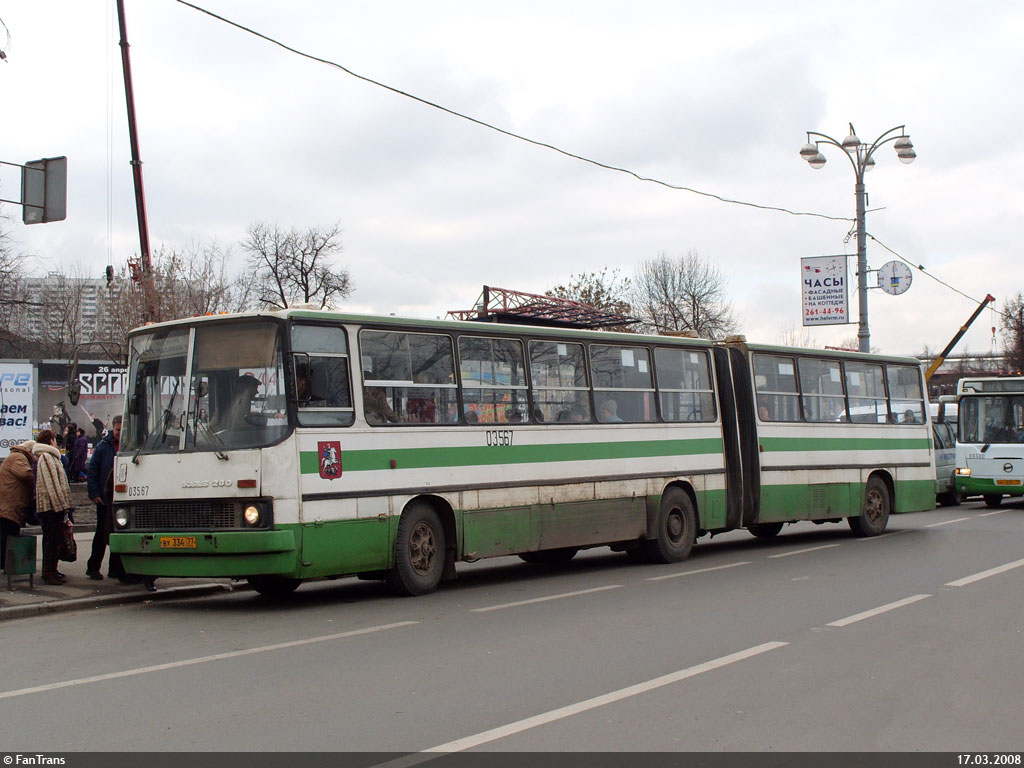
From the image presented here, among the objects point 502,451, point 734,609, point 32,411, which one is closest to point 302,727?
point 734,609

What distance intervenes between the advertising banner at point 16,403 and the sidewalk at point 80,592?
44.9ft

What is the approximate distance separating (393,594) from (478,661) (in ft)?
13.2

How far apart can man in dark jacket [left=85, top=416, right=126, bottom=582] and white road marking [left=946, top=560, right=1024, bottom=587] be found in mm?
9343

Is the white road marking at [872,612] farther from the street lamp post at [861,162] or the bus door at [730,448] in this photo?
the street lamp post at [861,162]

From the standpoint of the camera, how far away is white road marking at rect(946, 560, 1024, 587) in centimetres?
1258

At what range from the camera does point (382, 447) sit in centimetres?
1180

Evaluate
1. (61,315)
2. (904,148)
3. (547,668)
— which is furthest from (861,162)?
(61,315)

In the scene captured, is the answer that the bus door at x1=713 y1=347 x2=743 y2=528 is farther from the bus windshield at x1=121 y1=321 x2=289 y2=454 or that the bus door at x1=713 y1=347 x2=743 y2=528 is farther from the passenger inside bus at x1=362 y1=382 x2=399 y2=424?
the bus windshield at x1=121 y1=321 x2=289 y2=454

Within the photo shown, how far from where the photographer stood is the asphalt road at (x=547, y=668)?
244 inches

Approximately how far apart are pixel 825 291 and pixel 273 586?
21718 millimetres

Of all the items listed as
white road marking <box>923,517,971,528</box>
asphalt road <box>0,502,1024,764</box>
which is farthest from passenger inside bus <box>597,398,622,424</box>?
white road marking <box>923,517,971,528</box>

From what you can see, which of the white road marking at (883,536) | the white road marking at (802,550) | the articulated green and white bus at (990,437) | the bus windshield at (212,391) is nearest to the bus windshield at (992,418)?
→ the articulated green and white bus at (990,437)
